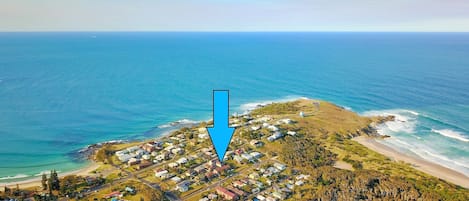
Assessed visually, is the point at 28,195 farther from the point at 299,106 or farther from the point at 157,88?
the point at 157,88

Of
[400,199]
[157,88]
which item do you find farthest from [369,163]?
[157,88]

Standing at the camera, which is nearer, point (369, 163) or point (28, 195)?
point (28, 195)

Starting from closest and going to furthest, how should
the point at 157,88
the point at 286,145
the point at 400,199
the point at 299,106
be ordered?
the point at 400,199 < the point at 286,145 < the point at 299,106 < the point at 157,88

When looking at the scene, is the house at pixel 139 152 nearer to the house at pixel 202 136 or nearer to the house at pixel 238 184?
the house at pixel 202 136

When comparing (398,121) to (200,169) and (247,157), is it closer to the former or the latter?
(247,157)

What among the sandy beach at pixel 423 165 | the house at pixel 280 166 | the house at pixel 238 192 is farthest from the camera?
the house at pixel 280 166

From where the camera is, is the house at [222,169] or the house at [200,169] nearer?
the house at [222,169]

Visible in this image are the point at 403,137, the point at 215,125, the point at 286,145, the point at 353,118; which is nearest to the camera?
the point at 215,125

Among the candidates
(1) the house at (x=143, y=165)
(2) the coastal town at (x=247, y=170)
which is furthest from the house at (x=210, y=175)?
(1) the house at (x=143, y=165)
